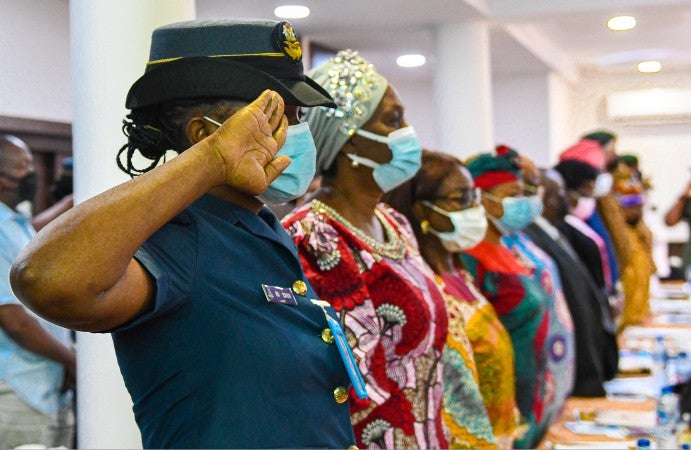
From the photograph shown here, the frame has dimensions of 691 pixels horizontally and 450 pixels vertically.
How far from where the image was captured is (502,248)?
3.61 m

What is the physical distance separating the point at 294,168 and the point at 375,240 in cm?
79

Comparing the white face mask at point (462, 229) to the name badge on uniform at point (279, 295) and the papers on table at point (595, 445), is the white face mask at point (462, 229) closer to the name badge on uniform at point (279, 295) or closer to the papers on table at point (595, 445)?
the papers on table at point (595, 445)

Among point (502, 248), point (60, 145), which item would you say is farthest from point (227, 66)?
point (502, 248)

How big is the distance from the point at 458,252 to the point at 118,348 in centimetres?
203

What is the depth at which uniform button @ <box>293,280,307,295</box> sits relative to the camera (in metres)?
1.46

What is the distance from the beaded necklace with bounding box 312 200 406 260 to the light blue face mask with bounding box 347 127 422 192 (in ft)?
0.30

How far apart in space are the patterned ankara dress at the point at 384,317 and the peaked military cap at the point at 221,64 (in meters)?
0.63

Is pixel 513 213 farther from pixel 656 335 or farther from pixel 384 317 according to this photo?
pixel 656 335

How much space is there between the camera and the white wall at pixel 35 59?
2232 millimetres

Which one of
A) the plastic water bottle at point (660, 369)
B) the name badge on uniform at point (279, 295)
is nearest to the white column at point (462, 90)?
the plastic water bottle at point (660, 369)

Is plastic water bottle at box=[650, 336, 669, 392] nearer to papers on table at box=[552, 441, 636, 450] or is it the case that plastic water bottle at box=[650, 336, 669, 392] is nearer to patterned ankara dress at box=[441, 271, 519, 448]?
papers on table at box=[552, 441, 636, 450]

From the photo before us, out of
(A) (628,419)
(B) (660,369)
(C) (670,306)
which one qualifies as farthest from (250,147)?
(C) (670,306)

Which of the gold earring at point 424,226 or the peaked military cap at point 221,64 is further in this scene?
the gold earring at point 424,226

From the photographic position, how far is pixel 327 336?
1.46 metres
